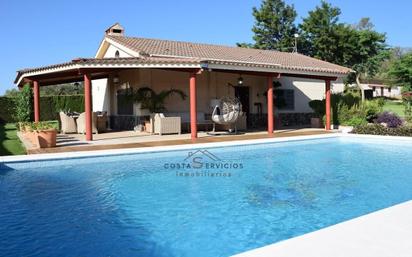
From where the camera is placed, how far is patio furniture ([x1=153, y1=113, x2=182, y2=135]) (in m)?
16.3

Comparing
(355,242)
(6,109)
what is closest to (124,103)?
(6,109)

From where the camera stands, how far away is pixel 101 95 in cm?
2241

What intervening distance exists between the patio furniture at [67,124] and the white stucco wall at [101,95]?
363 centimetres

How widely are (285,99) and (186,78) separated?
24.9 ft

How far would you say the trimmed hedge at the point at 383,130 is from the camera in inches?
618

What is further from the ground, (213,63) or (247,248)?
(213,63)

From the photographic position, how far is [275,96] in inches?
907

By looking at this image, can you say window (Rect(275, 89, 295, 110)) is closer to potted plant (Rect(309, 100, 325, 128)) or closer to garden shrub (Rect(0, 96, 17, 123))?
potted plant (Rect(309, 100, 325, 128))

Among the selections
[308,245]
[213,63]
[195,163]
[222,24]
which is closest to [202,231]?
[308,245]

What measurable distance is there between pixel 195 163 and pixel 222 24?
942 inches

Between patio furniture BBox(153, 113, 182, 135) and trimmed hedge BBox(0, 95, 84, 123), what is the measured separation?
14691 mm

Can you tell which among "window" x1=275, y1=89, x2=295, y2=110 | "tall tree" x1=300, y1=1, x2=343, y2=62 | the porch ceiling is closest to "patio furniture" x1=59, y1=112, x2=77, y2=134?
the porch ceiling

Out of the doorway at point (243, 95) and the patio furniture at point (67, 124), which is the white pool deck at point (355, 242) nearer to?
the patio furniture at point (67, 124)

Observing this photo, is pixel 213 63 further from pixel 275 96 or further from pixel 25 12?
pixel 25 12
